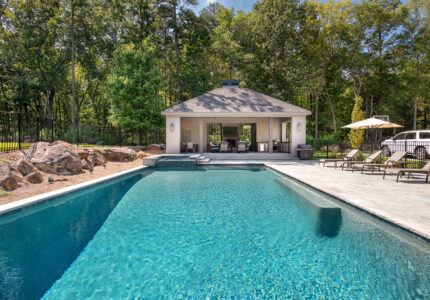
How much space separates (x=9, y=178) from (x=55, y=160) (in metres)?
2.51

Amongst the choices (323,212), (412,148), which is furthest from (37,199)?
(412,148)

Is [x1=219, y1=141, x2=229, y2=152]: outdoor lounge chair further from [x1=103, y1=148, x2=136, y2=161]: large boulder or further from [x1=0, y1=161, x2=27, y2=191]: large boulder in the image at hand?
[x1=0, y1=161, x2=27, y2=191]: large boulder

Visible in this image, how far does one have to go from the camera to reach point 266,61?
23828 mm

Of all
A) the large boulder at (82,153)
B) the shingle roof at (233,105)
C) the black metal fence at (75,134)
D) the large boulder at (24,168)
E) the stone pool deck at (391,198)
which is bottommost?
the stone pool deck at (391,198)

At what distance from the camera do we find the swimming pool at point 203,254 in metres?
2.69

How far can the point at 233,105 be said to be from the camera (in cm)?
1627

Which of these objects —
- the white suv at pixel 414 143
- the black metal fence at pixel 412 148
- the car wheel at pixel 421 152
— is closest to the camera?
the car wheel at pixel 421 152

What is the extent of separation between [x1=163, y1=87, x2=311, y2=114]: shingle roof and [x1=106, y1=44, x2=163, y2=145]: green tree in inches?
202

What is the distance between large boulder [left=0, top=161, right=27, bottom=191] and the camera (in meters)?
5.98

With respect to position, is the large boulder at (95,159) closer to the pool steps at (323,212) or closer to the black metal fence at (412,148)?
the pool steps at (323,212)

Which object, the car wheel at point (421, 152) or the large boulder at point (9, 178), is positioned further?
the car wheel at point (421, 152)

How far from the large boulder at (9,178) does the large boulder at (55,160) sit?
5.29ft

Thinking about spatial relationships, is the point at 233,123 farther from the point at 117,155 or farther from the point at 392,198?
the point at 392,198

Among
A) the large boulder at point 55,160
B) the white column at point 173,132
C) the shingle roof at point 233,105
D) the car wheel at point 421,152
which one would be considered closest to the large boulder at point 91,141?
the white column at point 173,132
